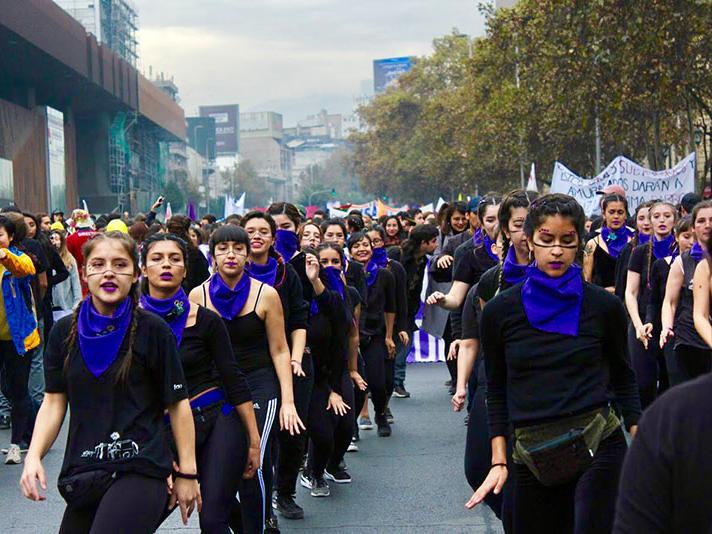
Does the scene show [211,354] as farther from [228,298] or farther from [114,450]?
[114,450]

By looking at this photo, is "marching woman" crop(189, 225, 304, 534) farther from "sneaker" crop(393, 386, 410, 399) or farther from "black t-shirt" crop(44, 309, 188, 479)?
"sneaker" crop(393, 386, 410, 399)

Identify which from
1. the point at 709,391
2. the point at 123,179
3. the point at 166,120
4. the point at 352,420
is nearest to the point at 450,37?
the point at 166,120

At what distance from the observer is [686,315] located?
795 cm

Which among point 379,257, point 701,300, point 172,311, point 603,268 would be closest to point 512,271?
point 172,311

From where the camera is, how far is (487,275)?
614 centimetres

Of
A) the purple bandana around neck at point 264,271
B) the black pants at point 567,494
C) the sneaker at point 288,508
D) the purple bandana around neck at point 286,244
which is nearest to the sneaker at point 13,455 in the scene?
the sneaker at point 288,508

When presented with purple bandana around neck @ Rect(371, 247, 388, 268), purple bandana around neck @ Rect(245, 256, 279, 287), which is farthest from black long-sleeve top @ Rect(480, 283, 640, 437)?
purple bandana around neck @ Rect(371, 247, 388, 268)

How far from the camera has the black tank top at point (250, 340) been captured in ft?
21.0

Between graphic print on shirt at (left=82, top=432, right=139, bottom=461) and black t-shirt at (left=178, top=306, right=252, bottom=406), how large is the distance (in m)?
0.99

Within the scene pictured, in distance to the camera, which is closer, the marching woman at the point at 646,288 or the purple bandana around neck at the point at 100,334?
the purple bandana around neck at the point at 100,334

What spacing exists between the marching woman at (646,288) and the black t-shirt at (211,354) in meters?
4.20

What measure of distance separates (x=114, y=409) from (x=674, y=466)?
8.99 feet

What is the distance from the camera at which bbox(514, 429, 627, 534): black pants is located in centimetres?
451

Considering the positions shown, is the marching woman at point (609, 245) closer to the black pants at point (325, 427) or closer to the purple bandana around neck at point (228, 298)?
the black pants at point (325, 427)
